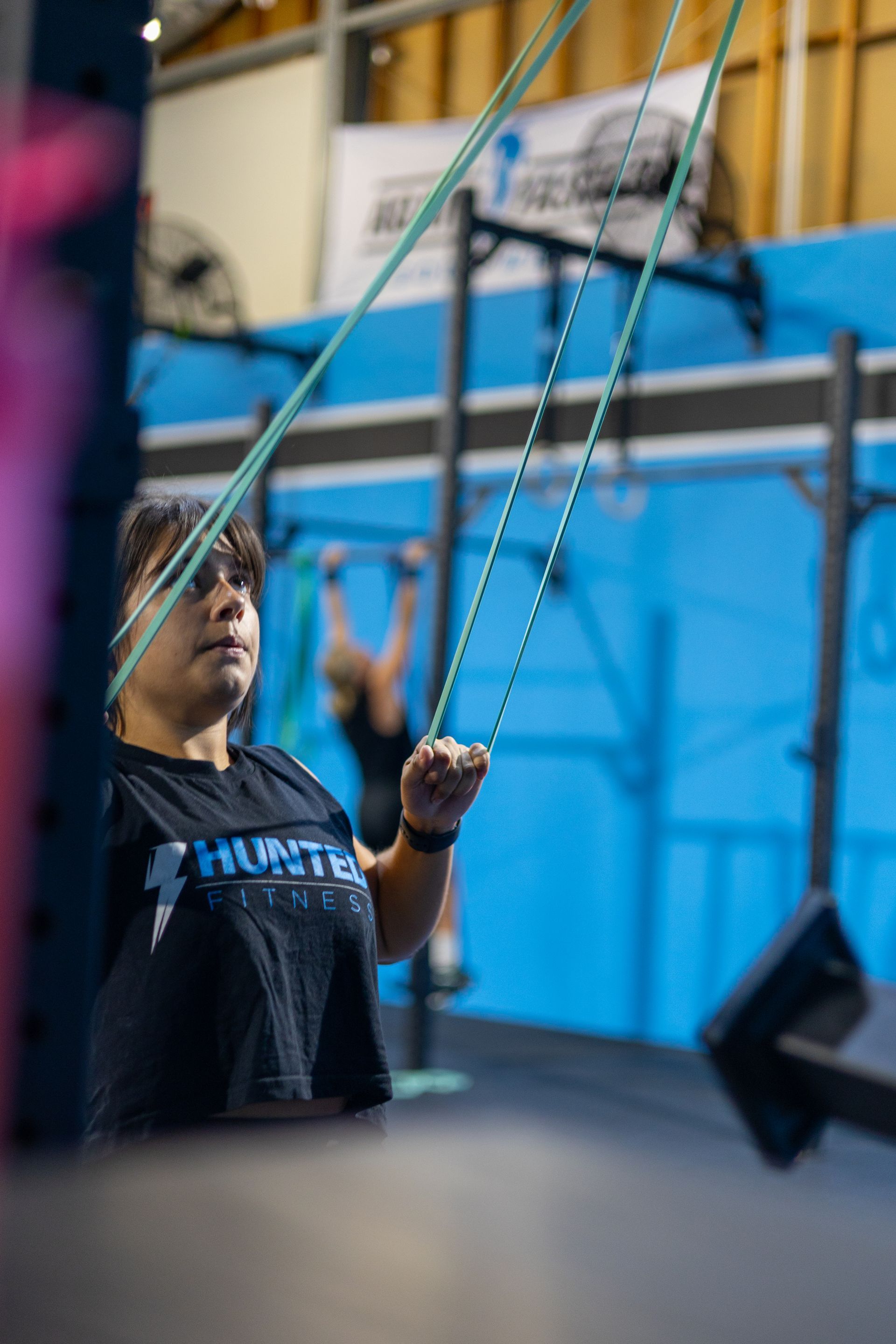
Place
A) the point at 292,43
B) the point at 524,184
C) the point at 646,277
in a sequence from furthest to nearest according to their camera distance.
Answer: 1. the point at 292,43
2. the point at 524,184
3. the point at 646,277

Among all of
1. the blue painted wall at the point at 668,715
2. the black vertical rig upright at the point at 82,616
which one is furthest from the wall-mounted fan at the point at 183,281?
the black vertical rig upright at the point at 82,616

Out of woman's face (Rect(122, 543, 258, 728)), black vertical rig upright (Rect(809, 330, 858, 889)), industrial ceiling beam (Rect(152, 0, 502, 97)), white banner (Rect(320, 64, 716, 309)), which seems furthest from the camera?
industrial ceiling beam (Rect(152, 0, 502, 97))

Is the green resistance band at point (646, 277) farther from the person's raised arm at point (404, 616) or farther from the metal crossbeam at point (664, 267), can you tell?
the person's raised arm at point (404, 616)

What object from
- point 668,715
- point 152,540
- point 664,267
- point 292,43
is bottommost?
point 668,715

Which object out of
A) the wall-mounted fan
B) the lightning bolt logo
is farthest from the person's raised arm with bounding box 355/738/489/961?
the wall-mounted fan

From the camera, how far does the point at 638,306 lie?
116 cm

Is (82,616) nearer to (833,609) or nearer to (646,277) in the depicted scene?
(646,277)

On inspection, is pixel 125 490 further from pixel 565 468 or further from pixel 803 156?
pixel 803 156

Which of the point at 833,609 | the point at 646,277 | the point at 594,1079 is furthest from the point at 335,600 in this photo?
the point at 646,277

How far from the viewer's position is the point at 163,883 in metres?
1.25

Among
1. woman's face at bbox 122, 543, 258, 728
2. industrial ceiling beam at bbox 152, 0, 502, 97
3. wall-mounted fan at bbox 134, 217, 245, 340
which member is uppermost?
industrial ceiling beam at bbox 152, 0, 502, 97

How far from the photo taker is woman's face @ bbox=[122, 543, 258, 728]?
1.35 m

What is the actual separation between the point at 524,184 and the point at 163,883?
5.98 meters

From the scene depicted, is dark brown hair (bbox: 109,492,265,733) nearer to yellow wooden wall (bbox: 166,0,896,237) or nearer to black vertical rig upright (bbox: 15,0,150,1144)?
black vertical rig upright (bbox: 15,0,150,1144)
